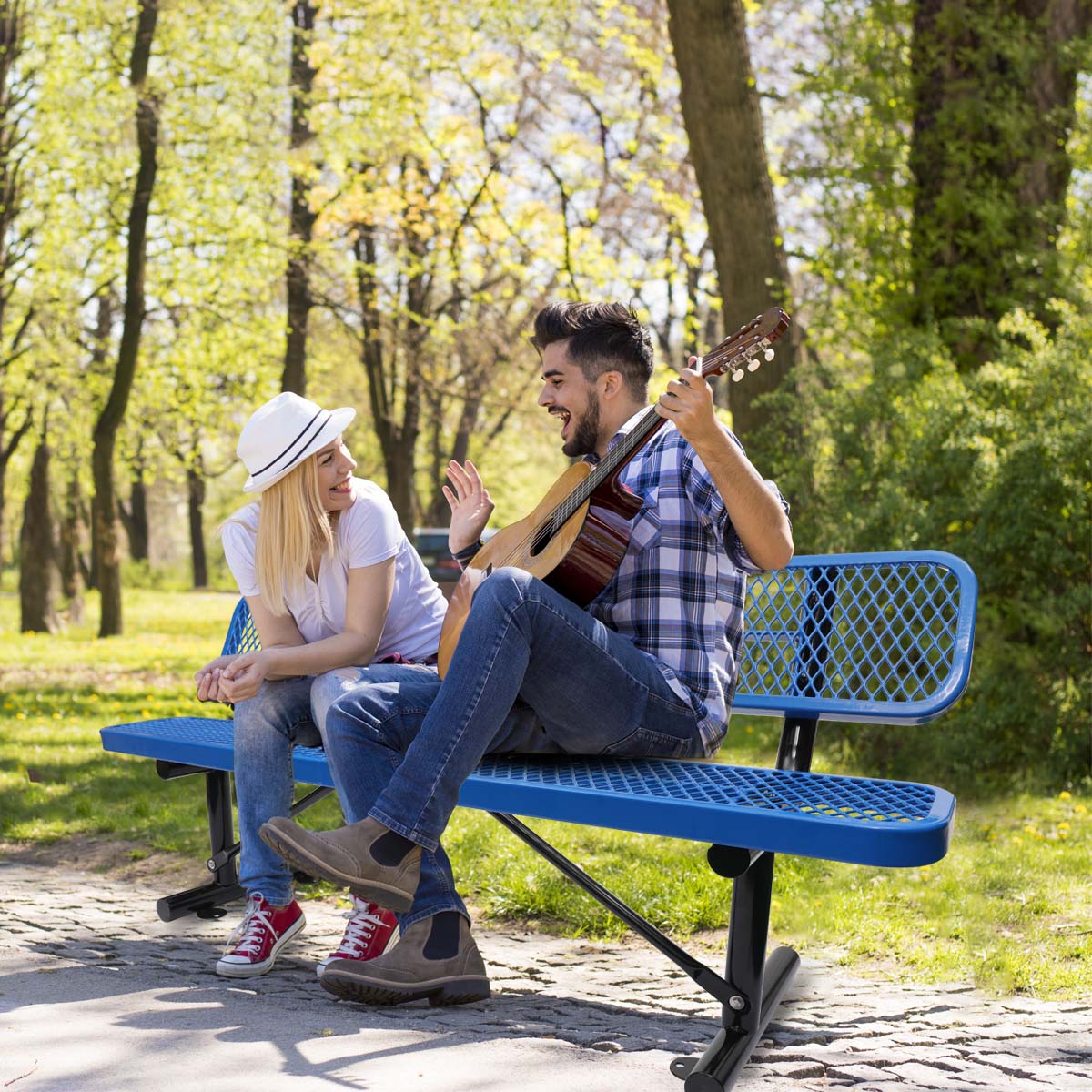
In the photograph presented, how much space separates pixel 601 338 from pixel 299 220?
14.9 metres

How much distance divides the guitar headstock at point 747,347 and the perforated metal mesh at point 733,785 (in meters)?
0.90

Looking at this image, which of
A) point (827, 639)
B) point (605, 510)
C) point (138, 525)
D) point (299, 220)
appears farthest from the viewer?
point (138, 525)

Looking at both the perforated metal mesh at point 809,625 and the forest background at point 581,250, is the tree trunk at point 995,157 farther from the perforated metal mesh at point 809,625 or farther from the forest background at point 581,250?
the perforated metal mesh at point 809,625

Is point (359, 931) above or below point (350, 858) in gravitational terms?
below

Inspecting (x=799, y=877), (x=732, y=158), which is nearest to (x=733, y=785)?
(x=799, y=877)

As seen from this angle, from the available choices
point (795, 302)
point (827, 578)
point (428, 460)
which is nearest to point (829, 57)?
point (795, 302)

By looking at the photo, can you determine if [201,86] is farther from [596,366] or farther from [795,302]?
[596,366]

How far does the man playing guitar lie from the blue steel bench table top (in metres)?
0.09

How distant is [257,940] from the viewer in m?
3.62

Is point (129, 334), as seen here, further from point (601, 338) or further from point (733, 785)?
point (733, 785)

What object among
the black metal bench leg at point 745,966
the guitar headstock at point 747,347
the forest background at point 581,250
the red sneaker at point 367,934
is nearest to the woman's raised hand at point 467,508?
the guitar headstock at point 747,347

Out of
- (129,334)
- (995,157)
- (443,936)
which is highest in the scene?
(129,334)

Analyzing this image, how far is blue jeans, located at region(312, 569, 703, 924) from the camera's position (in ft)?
9.62

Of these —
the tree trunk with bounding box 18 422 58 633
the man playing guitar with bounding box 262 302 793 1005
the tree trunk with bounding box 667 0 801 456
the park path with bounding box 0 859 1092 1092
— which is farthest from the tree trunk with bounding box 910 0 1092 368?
the tree trunk with bounding box 18 422 58 633
